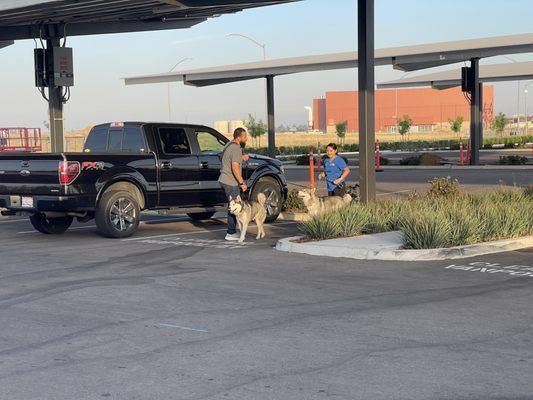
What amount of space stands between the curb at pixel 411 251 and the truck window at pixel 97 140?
5.09 metres

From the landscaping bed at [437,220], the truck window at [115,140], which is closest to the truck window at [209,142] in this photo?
the truck window at [115,140]

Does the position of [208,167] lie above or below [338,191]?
above

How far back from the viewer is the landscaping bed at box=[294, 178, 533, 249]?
12492 mm

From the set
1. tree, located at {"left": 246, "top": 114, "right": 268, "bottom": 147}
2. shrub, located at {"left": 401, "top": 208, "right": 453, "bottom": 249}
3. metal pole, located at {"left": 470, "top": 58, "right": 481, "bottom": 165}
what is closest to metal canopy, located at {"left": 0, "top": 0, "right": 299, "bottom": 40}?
shrub, located at {"left": 401, "top": 208, "right": 453, "bottom": 249}

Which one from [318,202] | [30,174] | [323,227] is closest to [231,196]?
[318,202]

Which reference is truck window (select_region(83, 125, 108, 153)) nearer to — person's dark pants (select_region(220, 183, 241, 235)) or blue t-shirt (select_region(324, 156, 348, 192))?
person's dark pants (select_region(220, 183, 241, 235))

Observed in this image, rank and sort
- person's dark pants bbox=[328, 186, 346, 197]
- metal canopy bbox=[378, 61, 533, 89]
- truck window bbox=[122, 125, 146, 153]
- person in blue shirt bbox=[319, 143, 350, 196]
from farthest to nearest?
metal canopy bbox=[378, 61, 533, 89]
person's dark pants bbox=[328, 186, 346, 197]
truck window bbox=[122, 125, 146, 153]
person in blue shirt bbox=[319, 143, 350, 196]

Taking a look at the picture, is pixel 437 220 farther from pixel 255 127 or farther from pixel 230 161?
pixel 255 127

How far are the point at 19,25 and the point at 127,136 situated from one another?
883 cm

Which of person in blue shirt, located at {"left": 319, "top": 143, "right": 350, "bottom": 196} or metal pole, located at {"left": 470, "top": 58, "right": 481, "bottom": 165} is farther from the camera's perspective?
metal pole, located at {"left": 470, "top": 58, "right": 481, "bottom": 165}

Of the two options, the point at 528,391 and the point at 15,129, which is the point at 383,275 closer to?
the point at 528,391

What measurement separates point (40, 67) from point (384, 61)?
19.5m

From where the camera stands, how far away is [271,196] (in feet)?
58.5

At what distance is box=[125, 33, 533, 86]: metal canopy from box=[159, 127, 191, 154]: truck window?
2144cm
